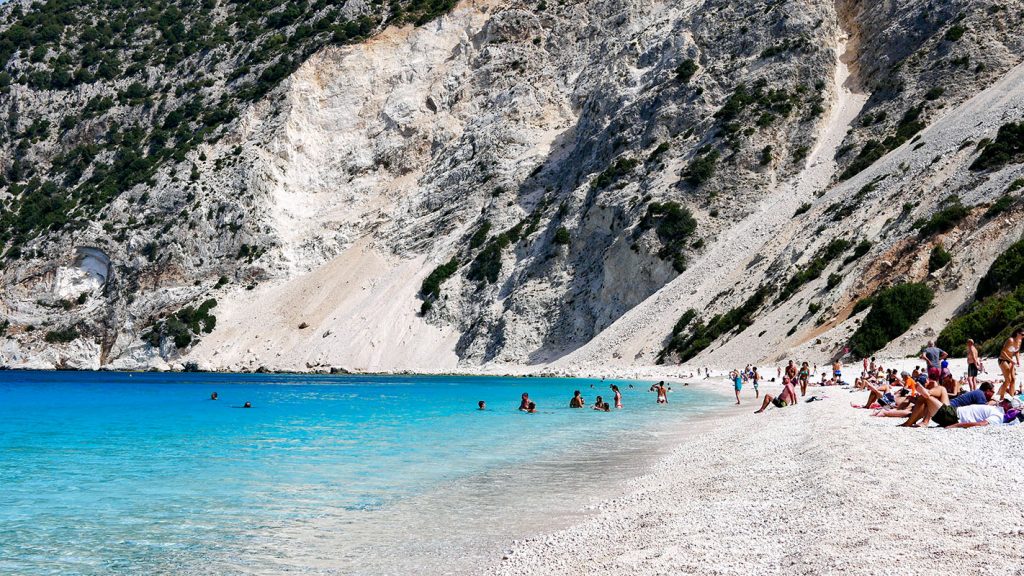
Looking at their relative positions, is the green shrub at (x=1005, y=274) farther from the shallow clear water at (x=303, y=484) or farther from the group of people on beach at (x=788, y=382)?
the shallow clear water at (x=303, y=484)

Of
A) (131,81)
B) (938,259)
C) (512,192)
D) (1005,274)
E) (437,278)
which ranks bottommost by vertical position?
(1005,274)

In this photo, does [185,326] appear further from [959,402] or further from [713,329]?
[959,402]

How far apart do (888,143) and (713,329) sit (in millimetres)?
19555

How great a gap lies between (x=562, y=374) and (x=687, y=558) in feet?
147

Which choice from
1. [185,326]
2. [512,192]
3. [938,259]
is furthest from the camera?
[512,192]

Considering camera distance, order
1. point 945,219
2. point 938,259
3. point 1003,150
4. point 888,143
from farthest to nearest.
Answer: point 888,143, point 1003,150, point 945,219, point 938,259

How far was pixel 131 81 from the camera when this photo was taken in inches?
3720

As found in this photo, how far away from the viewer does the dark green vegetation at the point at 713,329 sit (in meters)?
44.1

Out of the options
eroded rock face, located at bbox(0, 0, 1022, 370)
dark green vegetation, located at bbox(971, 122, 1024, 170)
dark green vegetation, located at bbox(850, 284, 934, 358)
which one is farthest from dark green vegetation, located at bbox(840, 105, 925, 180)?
dark green vegetation, located at bbox(850, 284, 934, 358)

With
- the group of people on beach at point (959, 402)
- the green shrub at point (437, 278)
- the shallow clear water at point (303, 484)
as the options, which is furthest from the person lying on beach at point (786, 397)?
the green shrub at point (437, 278)

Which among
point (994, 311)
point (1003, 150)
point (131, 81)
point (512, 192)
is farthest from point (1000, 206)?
point (131, 81)

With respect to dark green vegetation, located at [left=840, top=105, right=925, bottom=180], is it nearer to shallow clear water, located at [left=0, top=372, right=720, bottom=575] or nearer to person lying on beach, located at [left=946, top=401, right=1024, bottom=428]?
shallow clear water, located at [left=0, top=372, right=720, bottom=575]

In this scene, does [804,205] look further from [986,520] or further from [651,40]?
[986,520]

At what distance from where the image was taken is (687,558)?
6.29 meters
